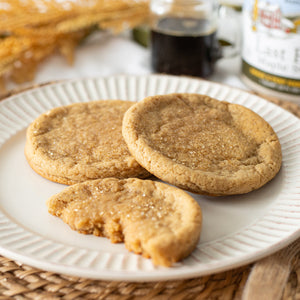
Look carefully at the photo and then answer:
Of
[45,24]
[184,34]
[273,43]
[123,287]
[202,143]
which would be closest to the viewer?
[123,287]

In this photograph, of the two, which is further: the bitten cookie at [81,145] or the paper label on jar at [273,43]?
the paper label on jar at [273,43]

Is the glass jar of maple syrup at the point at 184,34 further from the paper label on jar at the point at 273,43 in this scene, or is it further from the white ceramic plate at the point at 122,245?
the white ceramic plate at the point at 122,245

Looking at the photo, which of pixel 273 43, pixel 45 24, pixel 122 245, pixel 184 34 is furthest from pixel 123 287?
pixel 45 24

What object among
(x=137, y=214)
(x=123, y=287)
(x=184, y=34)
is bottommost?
(x=123, y=287)

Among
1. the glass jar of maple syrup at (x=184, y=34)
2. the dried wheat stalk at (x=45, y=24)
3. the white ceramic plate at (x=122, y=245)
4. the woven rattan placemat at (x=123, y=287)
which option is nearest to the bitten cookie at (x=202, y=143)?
the white ceramic plate at (x=122, y=245)

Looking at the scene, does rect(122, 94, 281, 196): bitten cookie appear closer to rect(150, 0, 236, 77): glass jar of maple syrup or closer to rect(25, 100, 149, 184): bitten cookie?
rect(25, 100, 149, 184): bitten cookie

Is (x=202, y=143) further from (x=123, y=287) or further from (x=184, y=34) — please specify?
(x=184, y=34)

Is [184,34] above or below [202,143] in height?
above
